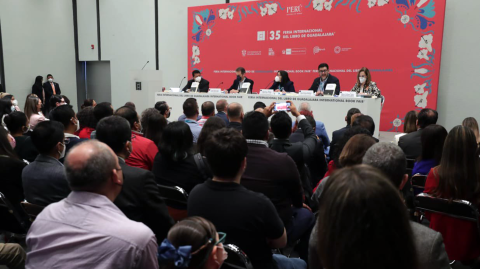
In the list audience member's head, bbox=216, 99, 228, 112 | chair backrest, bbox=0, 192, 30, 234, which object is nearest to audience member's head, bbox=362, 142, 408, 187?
chair backrest, bbox=0, 192, 30, 234

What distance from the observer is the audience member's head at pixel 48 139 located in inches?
89.2

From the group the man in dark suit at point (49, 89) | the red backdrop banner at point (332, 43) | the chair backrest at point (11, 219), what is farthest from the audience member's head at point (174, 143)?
the man in dark suit at point (49, 89)

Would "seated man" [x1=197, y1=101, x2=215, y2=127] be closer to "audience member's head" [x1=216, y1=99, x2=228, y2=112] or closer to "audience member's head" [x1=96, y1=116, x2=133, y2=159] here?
"audience member's head" [x1=216, y1=99, x2=228, y2=112]

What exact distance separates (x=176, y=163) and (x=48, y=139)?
2.63 feet

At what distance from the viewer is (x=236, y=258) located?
5.12ft

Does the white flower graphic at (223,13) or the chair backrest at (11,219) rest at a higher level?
the white flower graphic at (223,13)

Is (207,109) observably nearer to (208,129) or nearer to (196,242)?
(208,129)

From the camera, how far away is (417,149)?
133 inches

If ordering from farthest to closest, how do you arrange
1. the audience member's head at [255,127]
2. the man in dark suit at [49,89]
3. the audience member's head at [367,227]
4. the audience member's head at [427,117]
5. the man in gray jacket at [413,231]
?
the man in dark suit at [49,89] → the audience member's head at [427,117] → the audience member's head at [255,127] → the man in gray jacket at [413,231] → the audience member's head at [367,227]

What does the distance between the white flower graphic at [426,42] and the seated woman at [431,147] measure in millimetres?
5046

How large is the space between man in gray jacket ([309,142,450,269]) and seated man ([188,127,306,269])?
1.12 feet

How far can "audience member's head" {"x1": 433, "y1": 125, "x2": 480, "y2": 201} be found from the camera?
2160 mm

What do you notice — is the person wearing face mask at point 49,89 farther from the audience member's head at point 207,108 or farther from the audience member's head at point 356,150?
the audience member's head at point 356,150

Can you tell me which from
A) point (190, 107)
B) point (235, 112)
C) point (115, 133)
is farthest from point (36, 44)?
point (115, 133)
